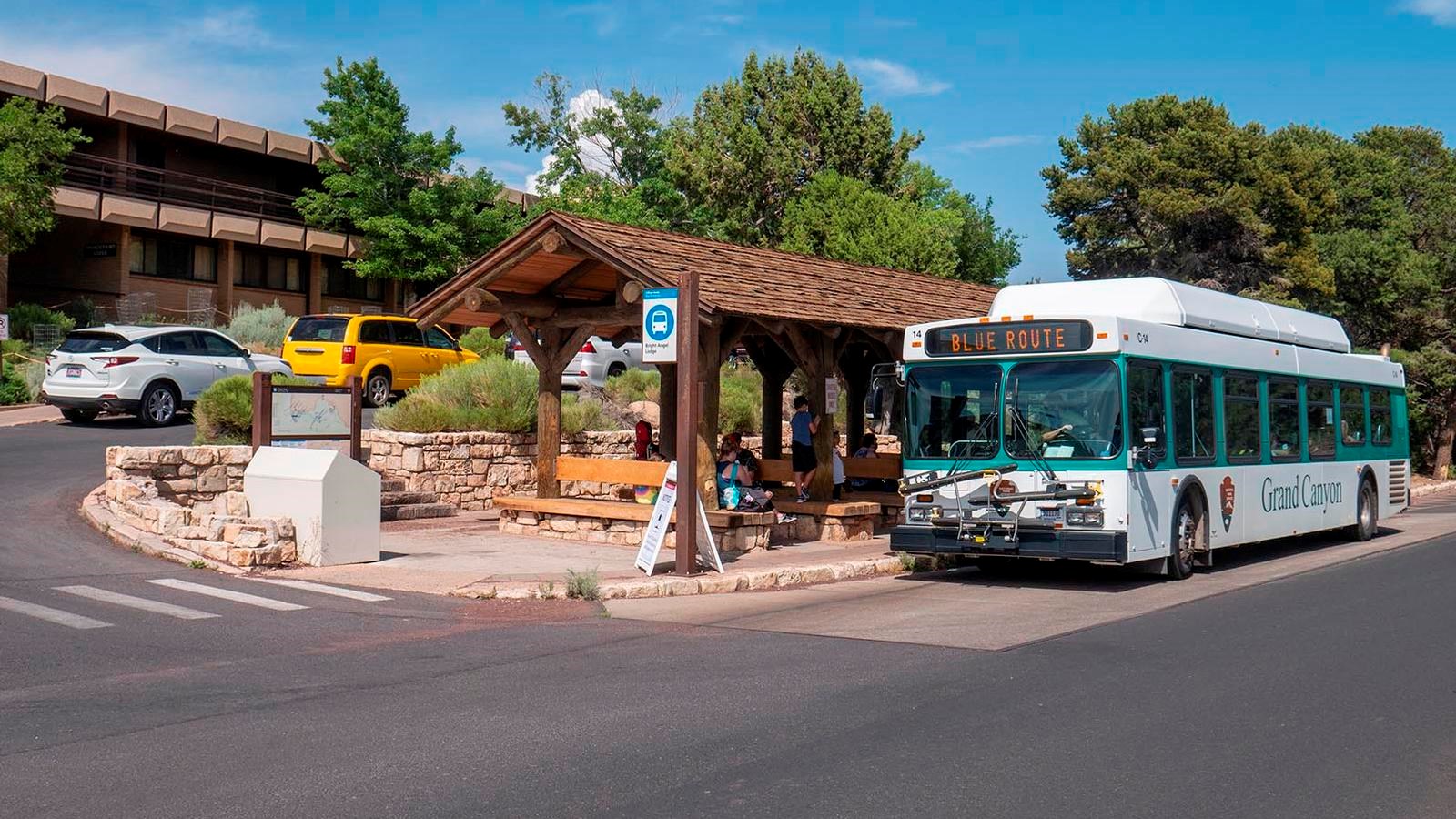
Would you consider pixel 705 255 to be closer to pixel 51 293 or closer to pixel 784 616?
pixel 784 616

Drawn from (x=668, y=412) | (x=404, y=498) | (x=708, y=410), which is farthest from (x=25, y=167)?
(x=708, y=410)

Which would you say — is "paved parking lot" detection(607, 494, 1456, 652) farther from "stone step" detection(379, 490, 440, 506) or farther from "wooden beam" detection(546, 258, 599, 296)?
"stone step" detection(379, 490, 440, 506)

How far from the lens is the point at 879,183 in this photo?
147ft

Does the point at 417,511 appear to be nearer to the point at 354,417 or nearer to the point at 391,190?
the point at 354,417

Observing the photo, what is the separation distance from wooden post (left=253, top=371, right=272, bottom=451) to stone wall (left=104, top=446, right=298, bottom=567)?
2.28ft

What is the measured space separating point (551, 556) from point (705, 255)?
177 inches

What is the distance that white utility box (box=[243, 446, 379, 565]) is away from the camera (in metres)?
13.4

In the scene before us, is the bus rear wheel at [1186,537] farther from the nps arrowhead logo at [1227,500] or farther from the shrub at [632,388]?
the shrub at [632,388]

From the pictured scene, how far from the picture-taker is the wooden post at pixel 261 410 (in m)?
15.2

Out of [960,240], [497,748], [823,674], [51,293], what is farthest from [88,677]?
[960,240]

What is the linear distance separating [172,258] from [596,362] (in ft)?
59.5

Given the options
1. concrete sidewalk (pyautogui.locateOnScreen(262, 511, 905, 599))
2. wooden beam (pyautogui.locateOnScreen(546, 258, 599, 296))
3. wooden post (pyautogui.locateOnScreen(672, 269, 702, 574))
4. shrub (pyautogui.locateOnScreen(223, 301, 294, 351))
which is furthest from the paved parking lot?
shrub (pyautogui.locateOnScreen(223, 301, 294, 351))

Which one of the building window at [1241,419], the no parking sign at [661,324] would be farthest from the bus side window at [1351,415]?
the no parking sign at [661,324]

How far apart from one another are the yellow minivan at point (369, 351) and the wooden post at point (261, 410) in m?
9.19
